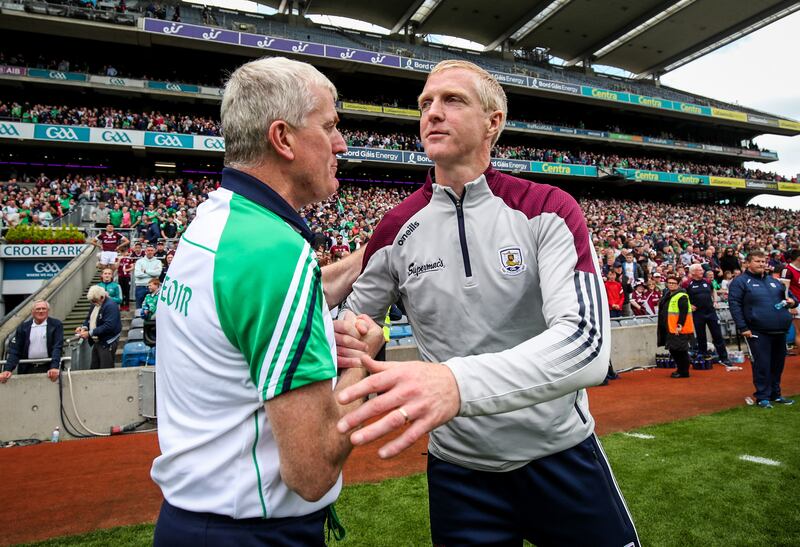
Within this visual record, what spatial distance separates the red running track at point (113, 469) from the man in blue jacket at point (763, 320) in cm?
52

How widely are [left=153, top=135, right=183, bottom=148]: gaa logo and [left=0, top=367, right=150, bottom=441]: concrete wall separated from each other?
24.8 m

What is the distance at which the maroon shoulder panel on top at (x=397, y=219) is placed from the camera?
86.0 inches

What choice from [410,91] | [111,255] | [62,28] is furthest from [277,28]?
[111,255]

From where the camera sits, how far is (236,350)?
1.27 metres

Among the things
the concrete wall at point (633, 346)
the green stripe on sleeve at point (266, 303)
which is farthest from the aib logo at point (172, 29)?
the green stripe on sleeve at point (266, 303)

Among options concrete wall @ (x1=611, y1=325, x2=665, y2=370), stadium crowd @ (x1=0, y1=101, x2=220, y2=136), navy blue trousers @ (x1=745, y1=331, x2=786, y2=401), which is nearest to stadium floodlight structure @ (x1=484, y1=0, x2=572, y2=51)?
stadium crowd @ (x1=0, y1=101, x2=220, y2=136)

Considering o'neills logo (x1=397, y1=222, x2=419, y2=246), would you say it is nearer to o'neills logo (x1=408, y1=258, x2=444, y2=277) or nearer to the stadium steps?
o'neills logo (x1=408, y1=258, x2=444, y2=277)

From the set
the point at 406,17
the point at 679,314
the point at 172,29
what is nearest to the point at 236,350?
the point at 679,314

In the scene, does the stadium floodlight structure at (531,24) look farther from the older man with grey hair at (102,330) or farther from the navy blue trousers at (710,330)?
the older man with grey hair at (102,330)

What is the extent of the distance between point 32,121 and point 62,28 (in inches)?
241

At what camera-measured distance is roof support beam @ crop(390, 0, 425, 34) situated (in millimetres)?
39991

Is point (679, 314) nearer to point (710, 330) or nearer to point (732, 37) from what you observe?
point (710, 330)

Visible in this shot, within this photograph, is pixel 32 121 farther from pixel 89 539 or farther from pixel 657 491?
pixel 657 491

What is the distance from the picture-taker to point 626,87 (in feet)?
164
